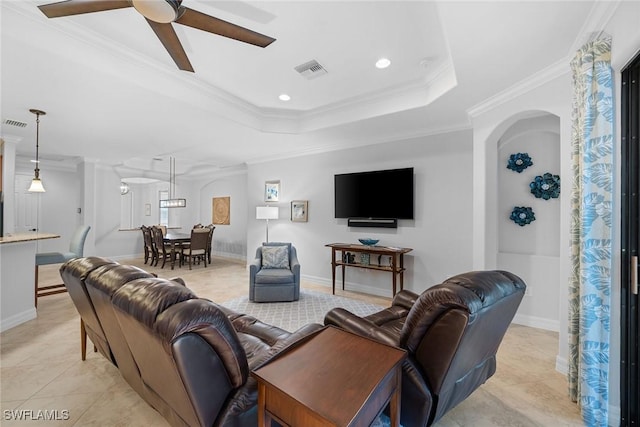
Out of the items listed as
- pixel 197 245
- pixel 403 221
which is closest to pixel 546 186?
pixel 403 221

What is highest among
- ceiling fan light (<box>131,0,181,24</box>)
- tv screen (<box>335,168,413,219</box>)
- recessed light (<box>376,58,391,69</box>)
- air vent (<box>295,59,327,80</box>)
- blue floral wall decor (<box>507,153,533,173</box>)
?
recessed light (<box>376,58,391,69</box>)

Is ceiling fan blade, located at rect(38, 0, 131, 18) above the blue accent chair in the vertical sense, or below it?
above

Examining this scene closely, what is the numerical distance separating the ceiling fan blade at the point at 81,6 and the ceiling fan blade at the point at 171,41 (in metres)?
0.17

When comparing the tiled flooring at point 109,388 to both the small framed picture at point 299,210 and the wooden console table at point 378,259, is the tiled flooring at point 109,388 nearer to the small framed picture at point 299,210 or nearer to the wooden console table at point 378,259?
the wooden console table at point 378,259

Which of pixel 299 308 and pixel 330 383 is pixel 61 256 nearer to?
pixel 299 308

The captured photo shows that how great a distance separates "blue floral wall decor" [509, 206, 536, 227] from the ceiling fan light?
12.6 feet

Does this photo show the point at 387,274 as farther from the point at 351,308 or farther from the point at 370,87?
the point at 370,87

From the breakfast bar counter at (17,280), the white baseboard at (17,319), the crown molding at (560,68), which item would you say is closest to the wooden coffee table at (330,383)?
the crown molding at (560,68)

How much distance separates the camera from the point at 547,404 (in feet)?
6.57

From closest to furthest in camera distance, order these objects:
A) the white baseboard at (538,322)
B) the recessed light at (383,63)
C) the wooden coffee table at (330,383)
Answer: the wooden coffee table at (330,383)
the recessed light at (383,63)
the white baseboard at (538,322)

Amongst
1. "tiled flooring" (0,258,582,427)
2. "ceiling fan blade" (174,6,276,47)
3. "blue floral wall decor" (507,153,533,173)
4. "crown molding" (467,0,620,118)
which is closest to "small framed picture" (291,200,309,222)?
"crown molding" (467,0,620,118)

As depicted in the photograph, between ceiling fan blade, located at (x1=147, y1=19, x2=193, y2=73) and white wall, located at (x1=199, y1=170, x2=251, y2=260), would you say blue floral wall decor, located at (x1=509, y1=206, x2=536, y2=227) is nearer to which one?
ceiling fan blade, located at (x1=147, y1=19, x2=193, y2=73)

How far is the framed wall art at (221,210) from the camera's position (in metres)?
8.37

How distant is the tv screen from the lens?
4.30 metres
